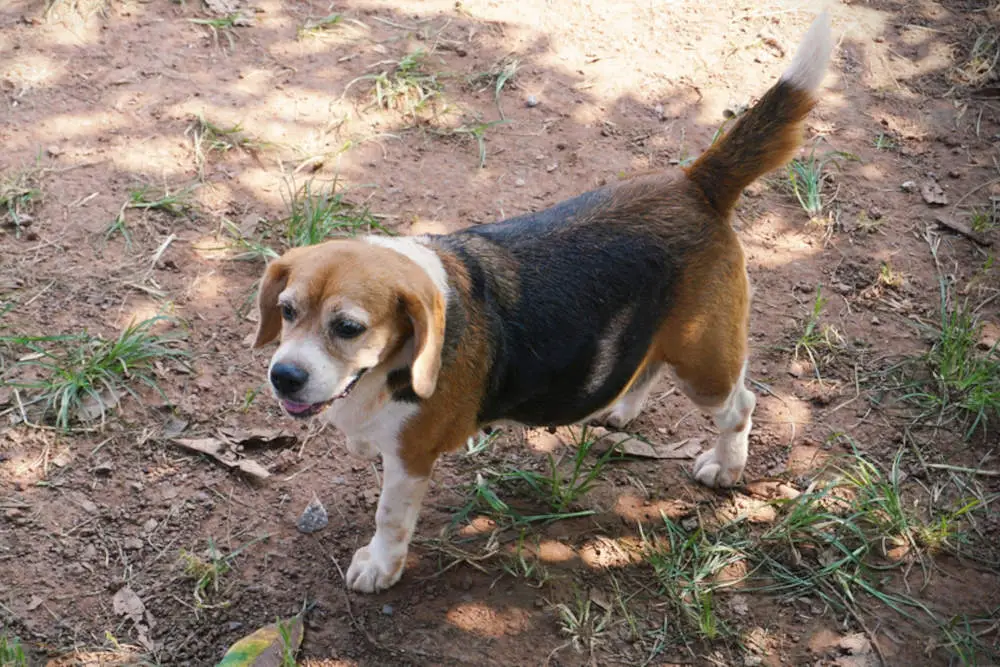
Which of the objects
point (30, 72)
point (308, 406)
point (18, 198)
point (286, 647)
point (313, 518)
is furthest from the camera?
point (30, 72)

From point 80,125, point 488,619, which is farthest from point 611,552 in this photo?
point 80,125

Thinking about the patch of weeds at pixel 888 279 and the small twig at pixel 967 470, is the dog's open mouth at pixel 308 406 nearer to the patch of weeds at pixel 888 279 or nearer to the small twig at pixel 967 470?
the small twig at pixel 967 470

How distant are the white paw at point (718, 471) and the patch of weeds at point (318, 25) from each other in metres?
3.75

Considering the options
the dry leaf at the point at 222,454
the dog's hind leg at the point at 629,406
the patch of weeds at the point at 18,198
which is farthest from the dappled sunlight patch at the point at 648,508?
the patch of weeds at the point at 18,198

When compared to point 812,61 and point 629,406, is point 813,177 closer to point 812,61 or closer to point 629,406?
point 629,406

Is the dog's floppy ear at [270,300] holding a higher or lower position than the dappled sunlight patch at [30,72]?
higher

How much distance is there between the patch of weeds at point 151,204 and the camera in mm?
4789

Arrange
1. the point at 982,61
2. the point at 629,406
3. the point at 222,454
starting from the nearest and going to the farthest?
the point at 222,454
the point at 629,406
the point at 982,61

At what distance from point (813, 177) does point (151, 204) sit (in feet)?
12.2

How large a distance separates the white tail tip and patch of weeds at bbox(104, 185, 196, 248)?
10.4 ft

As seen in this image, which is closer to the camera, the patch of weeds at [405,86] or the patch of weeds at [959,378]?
the patch of weeds at [959,378]

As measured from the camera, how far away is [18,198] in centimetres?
483

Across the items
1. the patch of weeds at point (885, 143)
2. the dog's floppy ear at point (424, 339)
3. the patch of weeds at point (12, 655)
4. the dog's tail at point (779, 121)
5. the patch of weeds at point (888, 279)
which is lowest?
the patch of weeds at point (12, 655)

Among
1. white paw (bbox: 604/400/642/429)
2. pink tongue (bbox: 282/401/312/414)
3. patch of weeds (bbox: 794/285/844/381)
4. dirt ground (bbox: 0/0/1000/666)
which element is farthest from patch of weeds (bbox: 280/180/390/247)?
patch of weeds (bbox: 794/285/844/381)
